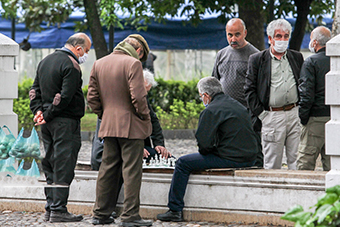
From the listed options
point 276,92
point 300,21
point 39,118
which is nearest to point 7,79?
point 39,118

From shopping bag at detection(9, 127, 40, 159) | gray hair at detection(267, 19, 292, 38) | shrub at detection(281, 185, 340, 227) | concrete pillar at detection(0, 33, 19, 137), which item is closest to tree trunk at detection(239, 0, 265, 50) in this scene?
gray hair at detection(267, 19, 292, 38)

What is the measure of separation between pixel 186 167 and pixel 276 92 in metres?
1.34

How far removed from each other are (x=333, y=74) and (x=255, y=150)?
108cm

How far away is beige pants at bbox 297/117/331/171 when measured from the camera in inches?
249

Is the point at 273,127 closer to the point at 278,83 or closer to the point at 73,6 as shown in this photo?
the point at 278,83

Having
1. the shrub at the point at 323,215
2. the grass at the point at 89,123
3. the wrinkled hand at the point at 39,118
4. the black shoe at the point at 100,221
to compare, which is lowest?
the grass at the point at 89,123

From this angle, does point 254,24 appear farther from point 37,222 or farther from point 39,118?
point 37,222

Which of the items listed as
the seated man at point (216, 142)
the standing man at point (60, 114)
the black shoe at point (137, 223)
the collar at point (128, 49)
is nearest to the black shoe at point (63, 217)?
the standing man at point (60, 114)

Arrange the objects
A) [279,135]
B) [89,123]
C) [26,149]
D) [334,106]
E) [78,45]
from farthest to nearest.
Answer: [89,123], [279,135], [78,45], [334,106], [26,149]

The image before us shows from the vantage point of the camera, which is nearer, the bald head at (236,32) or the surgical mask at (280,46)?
the surgical mask at (280,46)

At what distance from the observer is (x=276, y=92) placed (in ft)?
20.8

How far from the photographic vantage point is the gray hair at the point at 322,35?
6.39m

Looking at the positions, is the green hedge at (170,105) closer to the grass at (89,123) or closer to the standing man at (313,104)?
the grass at (89,123)

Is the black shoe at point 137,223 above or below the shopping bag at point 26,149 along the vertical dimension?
below
